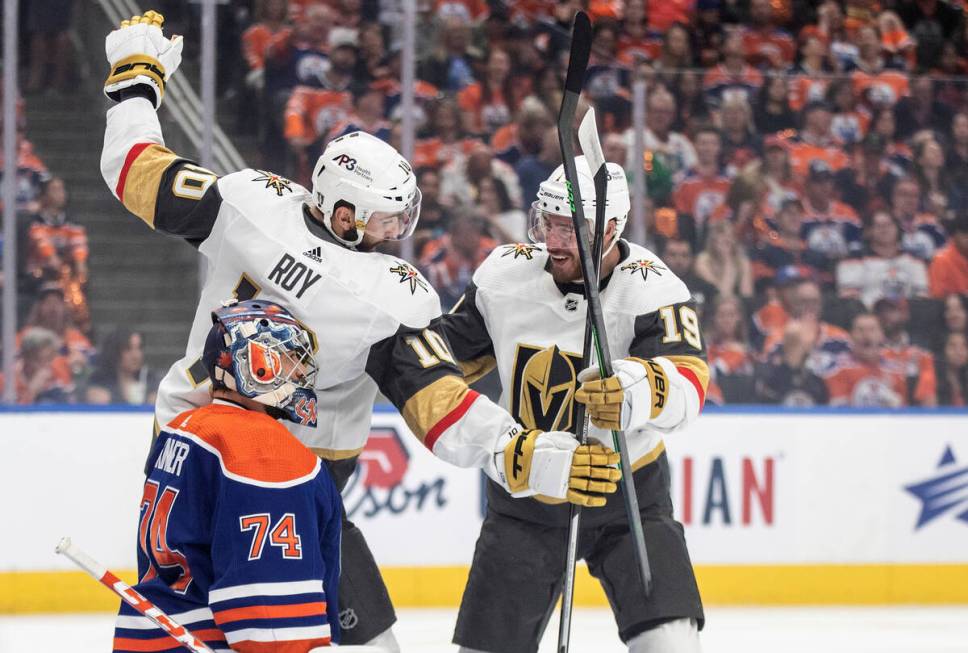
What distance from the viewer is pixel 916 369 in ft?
20.8

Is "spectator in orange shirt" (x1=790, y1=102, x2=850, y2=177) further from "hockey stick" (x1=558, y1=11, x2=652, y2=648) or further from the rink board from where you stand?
"hockey stick" (x1=558, y1=11, x2=652, y2=648)

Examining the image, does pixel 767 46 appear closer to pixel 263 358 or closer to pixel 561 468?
pixel 561 468

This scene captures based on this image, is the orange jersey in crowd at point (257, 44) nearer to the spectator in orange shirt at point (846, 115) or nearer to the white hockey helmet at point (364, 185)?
the spectator in orange shirt at point (846, 115)

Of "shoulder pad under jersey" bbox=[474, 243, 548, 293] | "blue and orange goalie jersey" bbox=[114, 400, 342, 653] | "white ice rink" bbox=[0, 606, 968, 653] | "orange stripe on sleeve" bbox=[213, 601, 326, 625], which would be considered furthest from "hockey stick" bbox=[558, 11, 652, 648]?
"white ice rink" bbox=[0, 606, 968, 653]

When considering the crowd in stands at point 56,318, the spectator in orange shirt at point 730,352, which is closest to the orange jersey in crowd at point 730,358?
the spectator in orange shirt at point 730,352

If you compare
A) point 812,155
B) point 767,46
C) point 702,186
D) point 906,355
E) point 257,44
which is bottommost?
point 906,355

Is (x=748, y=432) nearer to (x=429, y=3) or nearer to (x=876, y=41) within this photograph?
(x=429, y=3)

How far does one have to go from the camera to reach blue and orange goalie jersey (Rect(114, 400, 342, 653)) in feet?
6.59

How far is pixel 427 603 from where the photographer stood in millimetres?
5871

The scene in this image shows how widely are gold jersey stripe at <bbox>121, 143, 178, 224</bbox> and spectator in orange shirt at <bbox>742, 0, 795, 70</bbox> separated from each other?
5.48 metres

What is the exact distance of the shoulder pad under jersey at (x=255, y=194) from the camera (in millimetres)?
2938

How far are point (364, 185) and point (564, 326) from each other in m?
0.58

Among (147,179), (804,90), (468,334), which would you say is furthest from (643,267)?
(804,90)

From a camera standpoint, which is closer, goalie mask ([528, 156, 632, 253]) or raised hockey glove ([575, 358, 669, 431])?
raised hockey glove ([575, 358, 669, 431])
